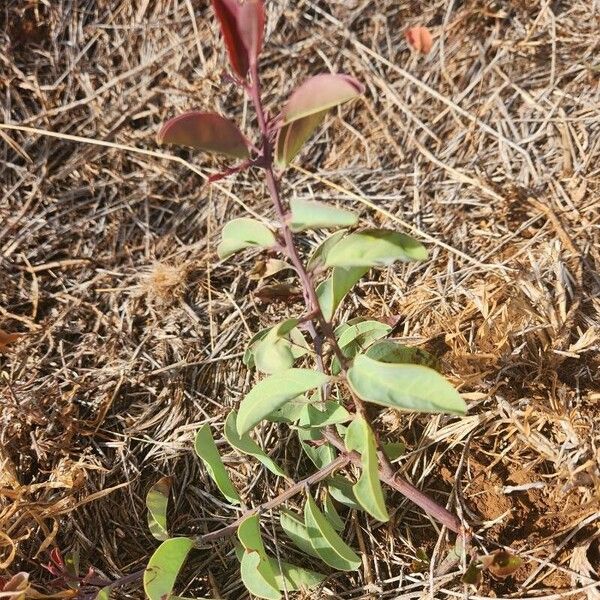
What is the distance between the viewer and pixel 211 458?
118 centimetres

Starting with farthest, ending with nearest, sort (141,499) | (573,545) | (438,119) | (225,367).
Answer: (438,119), (225,367), (141,499), (573,545)

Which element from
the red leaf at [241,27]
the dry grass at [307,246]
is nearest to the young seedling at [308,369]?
the red leaf at [241,27]

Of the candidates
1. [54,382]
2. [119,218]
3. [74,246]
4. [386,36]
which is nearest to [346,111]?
[386,36]

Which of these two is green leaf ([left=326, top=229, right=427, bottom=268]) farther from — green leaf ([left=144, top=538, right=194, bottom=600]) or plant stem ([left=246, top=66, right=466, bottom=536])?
green leaf ([left=144, top=538, right=194, bottom=600])

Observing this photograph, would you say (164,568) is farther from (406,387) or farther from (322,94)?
(322,94)

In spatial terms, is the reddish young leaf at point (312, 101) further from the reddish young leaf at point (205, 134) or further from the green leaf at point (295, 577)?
the green leaf at point (295, 577)

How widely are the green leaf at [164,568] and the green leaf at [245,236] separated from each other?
48 centimetres

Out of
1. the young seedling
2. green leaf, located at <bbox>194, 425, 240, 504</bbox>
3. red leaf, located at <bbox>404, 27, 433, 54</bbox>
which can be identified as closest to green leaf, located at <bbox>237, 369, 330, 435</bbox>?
the young seedling

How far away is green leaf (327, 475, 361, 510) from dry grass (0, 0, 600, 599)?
10cm

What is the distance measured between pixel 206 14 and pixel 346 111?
504mm

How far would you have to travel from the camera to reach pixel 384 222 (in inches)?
62.7

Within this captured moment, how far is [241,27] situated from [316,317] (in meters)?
0.39

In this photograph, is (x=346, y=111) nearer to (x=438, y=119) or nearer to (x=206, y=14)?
(x=438, y=119)

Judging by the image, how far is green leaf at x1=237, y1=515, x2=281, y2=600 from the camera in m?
1.08
